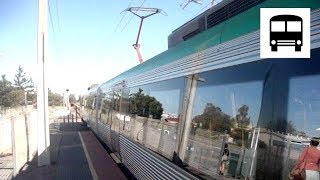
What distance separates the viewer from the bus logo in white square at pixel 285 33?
3514 millimetres

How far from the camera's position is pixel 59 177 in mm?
11578

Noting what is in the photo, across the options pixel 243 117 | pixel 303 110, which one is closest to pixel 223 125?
pixel 243 117

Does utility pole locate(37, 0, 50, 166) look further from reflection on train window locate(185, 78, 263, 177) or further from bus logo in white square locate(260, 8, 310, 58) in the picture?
bus logo in white square locate(260, 8, 310, 58)

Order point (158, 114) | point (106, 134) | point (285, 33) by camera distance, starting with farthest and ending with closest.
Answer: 1. point (106, 134)
2. point (158, 114)
3. point (285, 33)

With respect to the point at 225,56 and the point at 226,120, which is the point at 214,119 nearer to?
the point at 226,120

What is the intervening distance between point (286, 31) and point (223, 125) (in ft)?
5.19

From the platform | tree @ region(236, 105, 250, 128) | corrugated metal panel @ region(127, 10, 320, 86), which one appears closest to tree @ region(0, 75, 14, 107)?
the platform

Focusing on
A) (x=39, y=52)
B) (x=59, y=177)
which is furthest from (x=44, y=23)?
(x=59, y=177)

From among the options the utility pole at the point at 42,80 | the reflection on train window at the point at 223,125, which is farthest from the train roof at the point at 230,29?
the utility pole at the point at 42,80

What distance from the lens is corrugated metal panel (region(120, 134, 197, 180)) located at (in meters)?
6.08

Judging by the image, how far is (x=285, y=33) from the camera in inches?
146

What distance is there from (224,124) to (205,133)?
1.83ft

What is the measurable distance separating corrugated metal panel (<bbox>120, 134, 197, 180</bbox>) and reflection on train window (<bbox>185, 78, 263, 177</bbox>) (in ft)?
0.78

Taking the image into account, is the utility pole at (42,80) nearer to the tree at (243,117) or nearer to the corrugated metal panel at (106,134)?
the corrugated metal panel at (106,134)
